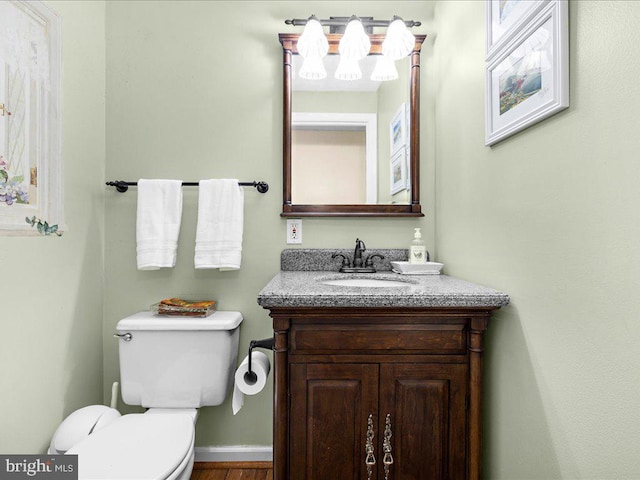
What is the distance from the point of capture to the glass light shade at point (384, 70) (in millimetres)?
1677

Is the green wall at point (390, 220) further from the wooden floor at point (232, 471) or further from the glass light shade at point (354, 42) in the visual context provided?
the glass light shade at point (354, 42)

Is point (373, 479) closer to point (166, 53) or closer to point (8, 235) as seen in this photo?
point (8, 235)

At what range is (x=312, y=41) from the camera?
5.21ft

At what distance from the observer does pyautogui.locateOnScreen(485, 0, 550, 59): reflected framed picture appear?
37.5 inches

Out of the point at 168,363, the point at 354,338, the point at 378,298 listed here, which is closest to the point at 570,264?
the point at 378,298

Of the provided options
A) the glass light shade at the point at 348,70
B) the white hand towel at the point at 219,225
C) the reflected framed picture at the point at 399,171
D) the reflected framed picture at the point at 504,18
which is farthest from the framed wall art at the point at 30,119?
the reflected framed picture at the point at 504,18

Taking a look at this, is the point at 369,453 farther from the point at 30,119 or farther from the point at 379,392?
the point at 30,119

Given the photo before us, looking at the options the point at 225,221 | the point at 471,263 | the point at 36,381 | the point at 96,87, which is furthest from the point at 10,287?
the point at 471,263

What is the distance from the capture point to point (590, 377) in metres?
0.78

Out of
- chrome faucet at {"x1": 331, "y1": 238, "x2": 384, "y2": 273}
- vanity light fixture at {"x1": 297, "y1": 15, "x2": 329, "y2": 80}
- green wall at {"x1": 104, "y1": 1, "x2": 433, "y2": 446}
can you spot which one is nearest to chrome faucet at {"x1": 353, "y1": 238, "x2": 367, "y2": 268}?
chrome faucet at {"x1": 331, "y1": 238, "x2": 384, "y2": 273}

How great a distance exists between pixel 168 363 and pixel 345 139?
4.14 ft

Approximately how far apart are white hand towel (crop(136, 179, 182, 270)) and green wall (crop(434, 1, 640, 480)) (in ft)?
4.14

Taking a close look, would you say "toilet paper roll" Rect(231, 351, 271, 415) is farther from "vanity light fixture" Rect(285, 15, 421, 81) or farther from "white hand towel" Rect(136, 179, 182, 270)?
"vanity light fixture" Rect(285, 15, 421, 81)

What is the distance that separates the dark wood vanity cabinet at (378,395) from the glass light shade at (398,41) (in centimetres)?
121
